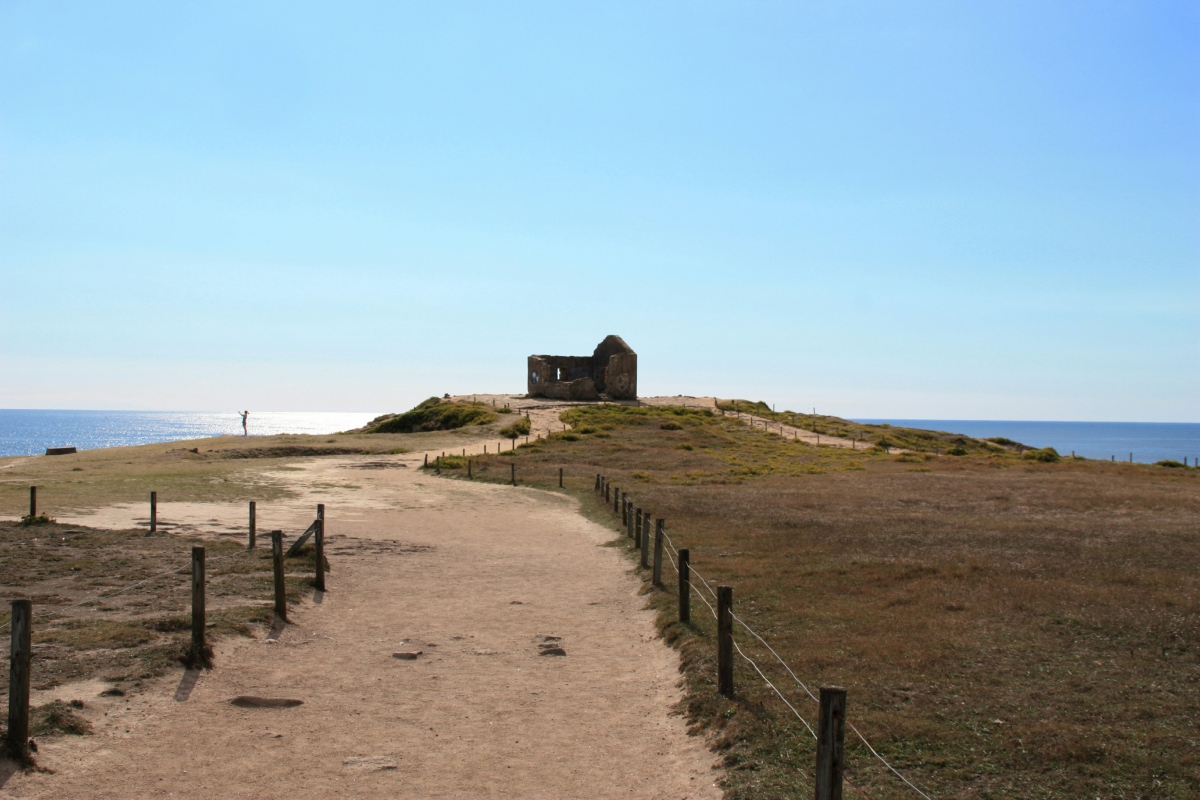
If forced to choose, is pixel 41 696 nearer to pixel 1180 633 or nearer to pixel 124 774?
pixel 124 774

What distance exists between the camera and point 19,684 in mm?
7242

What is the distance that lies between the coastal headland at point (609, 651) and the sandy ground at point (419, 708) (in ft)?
0.14

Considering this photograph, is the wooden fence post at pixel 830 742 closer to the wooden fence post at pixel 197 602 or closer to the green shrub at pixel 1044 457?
the wooden fence post at pixel 197 602

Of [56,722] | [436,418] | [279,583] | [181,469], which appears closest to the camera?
[56,722]

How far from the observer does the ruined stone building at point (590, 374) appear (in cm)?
7269

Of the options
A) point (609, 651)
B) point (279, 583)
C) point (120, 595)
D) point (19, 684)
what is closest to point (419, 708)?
point (609, 651)

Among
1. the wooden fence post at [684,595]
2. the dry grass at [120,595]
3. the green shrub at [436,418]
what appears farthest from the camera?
the green shrub at [436,418]

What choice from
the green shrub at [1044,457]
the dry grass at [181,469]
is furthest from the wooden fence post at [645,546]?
the green shrub at [1044,457]

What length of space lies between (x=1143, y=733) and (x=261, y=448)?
157 feet

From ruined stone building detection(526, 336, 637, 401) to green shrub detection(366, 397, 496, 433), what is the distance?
8129 mm

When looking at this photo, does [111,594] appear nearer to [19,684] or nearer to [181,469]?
[19,684]

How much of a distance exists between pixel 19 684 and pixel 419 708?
3909 mm

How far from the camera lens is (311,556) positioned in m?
17.3

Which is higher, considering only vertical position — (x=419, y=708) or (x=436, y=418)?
(x=436, y=418)
